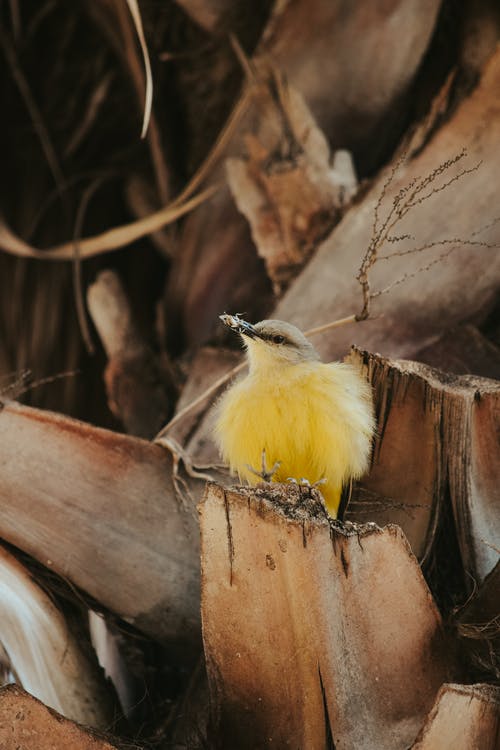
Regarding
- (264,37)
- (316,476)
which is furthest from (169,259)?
(316,476)

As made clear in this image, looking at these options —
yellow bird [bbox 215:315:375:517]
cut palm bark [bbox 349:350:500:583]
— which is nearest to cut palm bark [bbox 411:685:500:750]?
cut palm bark [bbox 349:350:500:583]

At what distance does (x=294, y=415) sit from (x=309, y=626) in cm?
83

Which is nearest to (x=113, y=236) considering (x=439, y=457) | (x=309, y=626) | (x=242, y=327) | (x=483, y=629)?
(x=242, y=327)

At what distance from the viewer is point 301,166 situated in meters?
2.95

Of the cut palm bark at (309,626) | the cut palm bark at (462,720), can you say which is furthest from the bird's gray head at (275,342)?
the cut palm bark at (462,720)

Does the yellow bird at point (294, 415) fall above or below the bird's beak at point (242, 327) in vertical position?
below

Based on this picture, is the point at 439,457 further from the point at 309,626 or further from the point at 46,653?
the point at 46,653

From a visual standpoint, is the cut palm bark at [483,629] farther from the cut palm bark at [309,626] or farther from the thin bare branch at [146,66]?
the thin bare branch at [146,66]

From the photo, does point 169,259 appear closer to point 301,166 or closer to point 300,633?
point 301,166

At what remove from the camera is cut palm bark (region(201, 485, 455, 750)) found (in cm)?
182

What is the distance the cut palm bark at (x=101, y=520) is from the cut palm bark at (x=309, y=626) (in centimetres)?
41

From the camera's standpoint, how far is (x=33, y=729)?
174 centimetres

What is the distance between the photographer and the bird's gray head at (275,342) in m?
2.69

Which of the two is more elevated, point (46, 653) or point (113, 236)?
point (113, 236)
